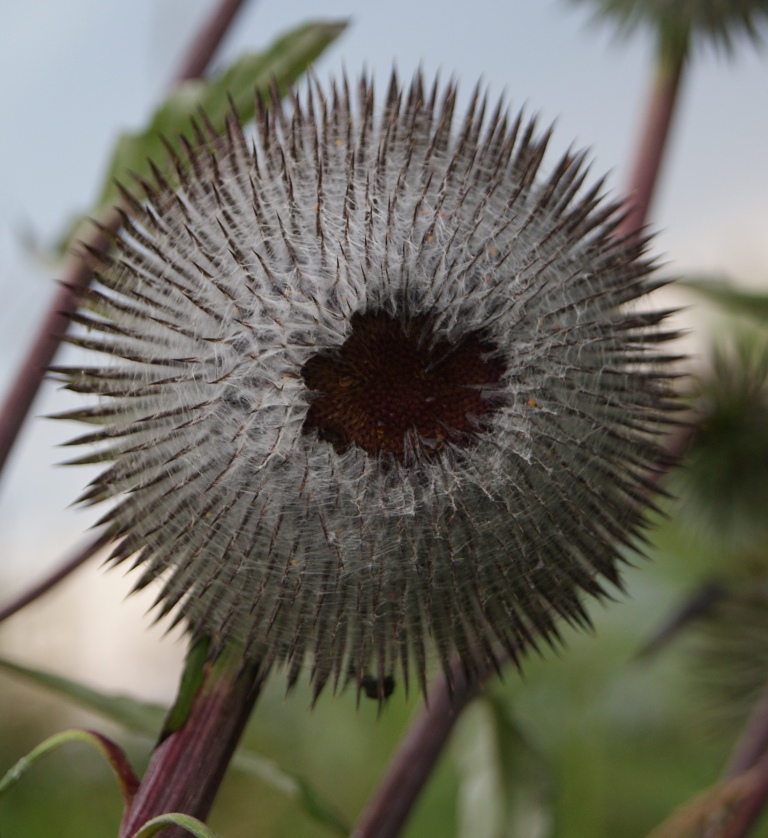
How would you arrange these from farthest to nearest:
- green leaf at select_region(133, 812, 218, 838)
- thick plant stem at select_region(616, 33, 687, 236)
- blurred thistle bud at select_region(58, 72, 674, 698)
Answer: thick plant stem at select_region(616, 33, 687, 236), blurred thistle bud at select_region(58, 72, 674, 698), green leaf at select_region(133, 812, 218, 838)

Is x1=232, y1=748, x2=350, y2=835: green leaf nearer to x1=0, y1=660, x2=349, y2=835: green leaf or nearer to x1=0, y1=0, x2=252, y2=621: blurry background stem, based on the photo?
x1=0, y1=660, x2=349, y2=835: green leaf

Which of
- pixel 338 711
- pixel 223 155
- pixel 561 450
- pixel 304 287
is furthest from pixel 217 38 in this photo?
pixel 338 711

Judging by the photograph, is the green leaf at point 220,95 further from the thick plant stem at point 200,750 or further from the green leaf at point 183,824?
the green leaf at point 183,824

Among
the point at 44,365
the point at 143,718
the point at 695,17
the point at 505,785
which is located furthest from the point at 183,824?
the point at 695,17

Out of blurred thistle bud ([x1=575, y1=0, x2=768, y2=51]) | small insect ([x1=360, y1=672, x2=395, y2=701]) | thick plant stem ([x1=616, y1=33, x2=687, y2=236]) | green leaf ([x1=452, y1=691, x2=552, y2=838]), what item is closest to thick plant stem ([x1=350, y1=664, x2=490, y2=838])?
green leaf ([x1=452, y1=691, x2=552, y2=838])

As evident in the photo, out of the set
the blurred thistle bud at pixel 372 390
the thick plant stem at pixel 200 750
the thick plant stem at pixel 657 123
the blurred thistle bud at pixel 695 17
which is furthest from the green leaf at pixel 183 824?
the blurred thistle bud at pixel 695 17

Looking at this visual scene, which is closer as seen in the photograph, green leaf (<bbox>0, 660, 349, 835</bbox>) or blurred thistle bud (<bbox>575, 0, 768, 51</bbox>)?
green leaf (<bbox>0, 660, 349, 835</bbox>)

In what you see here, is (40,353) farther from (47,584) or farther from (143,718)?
(143,718)
